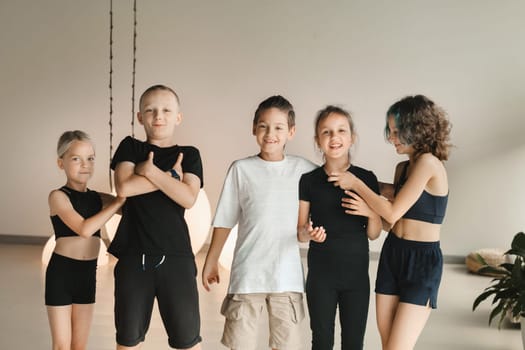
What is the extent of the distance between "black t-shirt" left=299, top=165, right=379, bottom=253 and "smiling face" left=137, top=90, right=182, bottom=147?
21.9 inches

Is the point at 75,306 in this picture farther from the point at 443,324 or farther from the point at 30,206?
the point at 30,206

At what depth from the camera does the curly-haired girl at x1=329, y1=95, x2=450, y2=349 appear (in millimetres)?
2311

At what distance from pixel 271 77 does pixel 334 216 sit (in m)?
3.86

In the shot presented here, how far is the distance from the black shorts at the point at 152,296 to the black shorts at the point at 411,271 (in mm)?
712

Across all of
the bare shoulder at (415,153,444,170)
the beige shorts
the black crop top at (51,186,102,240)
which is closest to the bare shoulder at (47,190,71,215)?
the black crop top at (51,186,102,240)

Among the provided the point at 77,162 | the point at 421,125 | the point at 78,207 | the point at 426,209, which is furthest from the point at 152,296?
the point at 421,125

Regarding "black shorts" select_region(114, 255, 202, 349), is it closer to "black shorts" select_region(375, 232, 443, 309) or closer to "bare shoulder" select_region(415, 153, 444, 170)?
"black shorts" select_region(375, 232, 443, 309)

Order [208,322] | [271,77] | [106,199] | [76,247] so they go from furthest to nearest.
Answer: [271,77] → [208,322] → [106,199] → [76,247]

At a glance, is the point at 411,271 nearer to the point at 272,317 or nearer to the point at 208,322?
the point at 272,317

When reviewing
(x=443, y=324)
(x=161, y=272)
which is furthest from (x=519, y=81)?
(x=161, y=272)

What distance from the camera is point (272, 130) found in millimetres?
2402

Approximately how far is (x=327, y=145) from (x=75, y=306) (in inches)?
46.0

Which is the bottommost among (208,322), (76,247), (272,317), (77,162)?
(208,322)

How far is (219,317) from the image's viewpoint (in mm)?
4027
